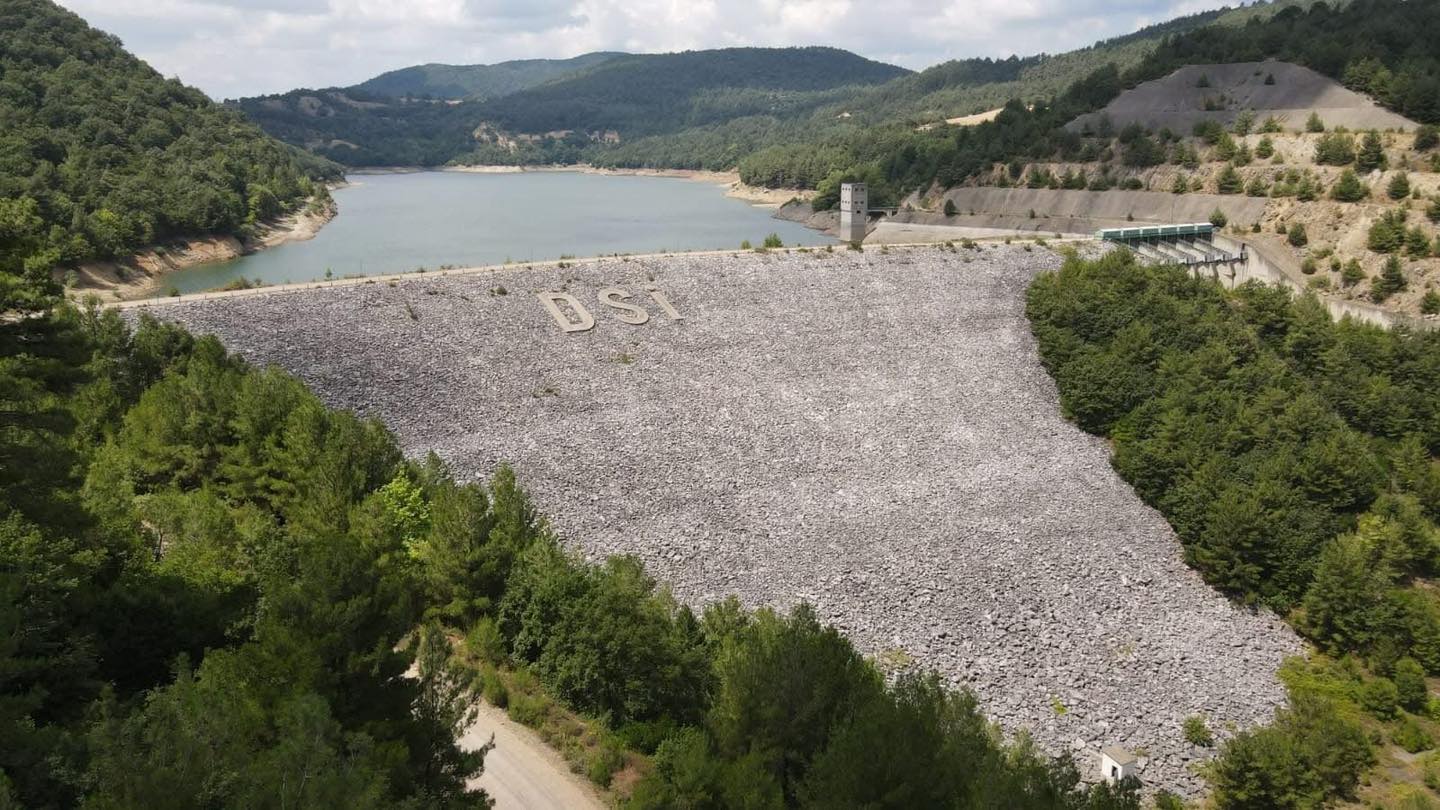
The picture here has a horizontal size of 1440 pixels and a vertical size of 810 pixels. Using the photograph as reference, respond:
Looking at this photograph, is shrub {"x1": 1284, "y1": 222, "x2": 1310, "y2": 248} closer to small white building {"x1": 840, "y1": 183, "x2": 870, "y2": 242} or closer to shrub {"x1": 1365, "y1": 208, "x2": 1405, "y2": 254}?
shrub {"x1": 1365, "y1": 208, "x2": 1405, "y2": 254}

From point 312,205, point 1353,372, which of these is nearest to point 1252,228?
point 1353,372

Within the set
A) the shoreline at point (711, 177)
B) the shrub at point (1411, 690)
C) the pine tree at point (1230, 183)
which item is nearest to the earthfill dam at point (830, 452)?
the shrub at point (1411, 690)

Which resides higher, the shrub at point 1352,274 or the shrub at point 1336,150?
the shrub at point 1336,150

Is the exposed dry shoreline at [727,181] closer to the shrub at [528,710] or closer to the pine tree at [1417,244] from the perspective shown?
the pine tree at [1417,244]

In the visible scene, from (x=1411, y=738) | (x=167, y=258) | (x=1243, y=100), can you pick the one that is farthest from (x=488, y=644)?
(x=1243, y=100)

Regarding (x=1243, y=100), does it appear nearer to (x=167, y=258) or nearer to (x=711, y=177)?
(x=167, y=258)

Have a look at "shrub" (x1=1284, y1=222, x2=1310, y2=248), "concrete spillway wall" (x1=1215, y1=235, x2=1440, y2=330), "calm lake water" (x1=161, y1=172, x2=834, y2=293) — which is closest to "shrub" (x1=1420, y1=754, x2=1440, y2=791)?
"concrete spillway wall" (x1=1215, y1=235, x2=1440, y2=330)
